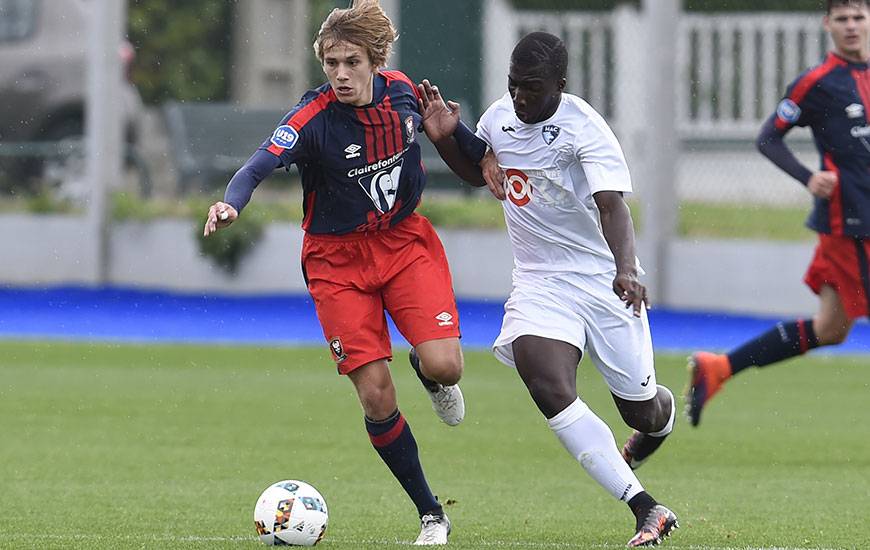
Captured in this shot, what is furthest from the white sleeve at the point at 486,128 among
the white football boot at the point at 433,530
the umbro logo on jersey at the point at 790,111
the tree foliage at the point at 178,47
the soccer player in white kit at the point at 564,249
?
the tree foliage at the point at 178,47

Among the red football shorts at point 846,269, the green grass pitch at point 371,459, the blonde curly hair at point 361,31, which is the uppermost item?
the blonde curly hair at point 361,31

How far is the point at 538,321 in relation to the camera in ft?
21.7

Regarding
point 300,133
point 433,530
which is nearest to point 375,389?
point 433,530

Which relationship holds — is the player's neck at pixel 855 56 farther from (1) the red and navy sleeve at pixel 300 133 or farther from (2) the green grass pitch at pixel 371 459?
(1) the red and navy sleeve at pixel 300 133

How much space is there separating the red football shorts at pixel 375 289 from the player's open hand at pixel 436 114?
380mm

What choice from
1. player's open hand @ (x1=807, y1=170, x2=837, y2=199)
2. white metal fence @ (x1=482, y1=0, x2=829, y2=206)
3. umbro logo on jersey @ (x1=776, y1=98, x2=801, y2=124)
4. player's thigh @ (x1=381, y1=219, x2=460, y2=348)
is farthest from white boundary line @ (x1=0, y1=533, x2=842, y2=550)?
white metal fence @ (x1=482, y1=0, x2=829, y2=206)

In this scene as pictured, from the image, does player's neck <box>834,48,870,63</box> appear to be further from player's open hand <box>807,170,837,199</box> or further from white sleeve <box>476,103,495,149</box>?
white sleeve <box>476,103,495,149</box>

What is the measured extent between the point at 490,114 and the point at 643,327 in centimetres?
106

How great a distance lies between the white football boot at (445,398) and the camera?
7.23m

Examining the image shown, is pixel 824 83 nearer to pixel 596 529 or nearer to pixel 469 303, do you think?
pixel 596 529

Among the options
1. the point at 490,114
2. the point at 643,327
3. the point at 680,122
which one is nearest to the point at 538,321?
the point at 643,327

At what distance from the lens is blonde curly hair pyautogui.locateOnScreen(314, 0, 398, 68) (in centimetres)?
659

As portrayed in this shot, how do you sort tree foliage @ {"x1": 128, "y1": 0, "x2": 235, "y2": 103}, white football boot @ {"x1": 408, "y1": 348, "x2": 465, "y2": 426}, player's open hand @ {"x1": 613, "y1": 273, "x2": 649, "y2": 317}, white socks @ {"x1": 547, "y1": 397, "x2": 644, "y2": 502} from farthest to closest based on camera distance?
tree foliage @ {"x1": 128, "y1": 0, "x2": 235, "y2": 103}, white football boot @ {"x1": 408, "y1": 348, "x2": 465, "y2": 426}, white socks @ {"x1": 547, "y1": 397, "x2": 644, "y2": 502}, player's open hand @ {"x1": 613, "y1": 273, "x2": 649, "y2": 317}

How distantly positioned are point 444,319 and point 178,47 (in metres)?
14.2
